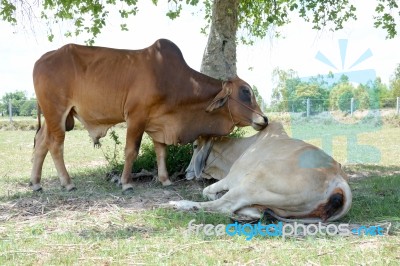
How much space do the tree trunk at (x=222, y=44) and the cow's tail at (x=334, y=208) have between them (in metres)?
3.40

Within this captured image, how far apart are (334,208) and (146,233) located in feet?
4.72

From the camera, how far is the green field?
3.11 metres

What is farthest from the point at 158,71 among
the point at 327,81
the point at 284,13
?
the point at 327,81

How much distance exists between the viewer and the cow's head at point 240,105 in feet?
18.2

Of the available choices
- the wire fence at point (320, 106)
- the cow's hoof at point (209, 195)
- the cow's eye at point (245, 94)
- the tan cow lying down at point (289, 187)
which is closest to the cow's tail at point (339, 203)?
the tan cow lying down at point (289, 187)

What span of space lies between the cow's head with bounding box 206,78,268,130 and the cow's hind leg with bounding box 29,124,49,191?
73.5 inches

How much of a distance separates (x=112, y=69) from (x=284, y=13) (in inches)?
172

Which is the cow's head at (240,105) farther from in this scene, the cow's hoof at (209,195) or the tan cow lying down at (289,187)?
the cow's hoof at (209,195)

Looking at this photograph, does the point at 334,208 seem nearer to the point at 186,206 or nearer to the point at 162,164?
the point at 186,206

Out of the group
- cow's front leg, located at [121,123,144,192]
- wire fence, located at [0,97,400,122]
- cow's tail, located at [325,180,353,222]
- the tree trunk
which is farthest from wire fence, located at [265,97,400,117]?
cow's tail, located at [325,180,353,222]

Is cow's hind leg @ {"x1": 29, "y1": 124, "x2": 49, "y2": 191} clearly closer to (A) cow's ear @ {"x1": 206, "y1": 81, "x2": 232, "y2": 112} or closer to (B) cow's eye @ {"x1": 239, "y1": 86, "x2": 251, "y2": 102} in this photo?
(A) cow's ear @ {"x1": 206, "y1": 81, "x2": 232, "y2": 112}

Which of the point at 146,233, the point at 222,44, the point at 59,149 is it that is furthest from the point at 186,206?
the point at 222,44

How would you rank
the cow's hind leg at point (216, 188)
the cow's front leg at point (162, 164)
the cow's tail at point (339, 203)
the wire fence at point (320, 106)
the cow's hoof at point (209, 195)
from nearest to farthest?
the cow's tail at point (339, 203), the cow's hind leg at point (216, 188), the cow's hoof at point (209, 195), the cow's front leg at point (162, 164), the wire fence at point (320, 106)

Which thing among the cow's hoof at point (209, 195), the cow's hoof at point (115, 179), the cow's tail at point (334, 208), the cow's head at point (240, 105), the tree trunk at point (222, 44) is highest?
the tree trunk at point (222, 44)
